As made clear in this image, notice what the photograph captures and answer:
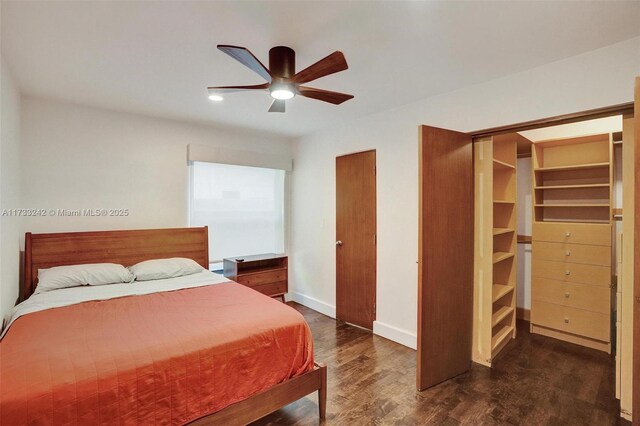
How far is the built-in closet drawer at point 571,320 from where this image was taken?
301 cm

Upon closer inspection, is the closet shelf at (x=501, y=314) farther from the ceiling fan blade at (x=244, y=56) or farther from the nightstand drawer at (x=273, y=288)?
the ceiling fan blade at (x=244, y=56)

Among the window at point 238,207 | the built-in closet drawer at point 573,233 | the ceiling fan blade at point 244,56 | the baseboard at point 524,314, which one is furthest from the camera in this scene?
the window at point 238,207

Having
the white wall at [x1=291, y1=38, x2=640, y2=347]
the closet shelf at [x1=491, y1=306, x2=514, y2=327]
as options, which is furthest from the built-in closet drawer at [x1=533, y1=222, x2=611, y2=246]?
the white wall at [x1=291, y1=38, x2=640, y2=347]

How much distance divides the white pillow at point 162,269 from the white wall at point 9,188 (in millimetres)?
878

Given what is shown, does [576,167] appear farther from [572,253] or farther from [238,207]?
[238,207]

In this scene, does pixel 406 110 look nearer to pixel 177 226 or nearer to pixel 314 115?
pixel 314 115

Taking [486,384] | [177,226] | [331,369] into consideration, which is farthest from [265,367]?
[177,226]

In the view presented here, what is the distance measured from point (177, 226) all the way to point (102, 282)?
1076 millimetres

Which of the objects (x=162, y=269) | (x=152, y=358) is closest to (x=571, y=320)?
(x=152, y=358)

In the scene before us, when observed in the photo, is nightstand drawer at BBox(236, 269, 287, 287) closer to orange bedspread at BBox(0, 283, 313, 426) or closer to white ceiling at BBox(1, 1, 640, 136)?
orange bedspread at BBox(0, 283, 313, 426)

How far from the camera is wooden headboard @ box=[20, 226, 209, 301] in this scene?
2840 millimetres

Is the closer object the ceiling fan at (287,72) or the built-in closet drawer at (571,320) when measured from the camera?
the ceiling fan at (287,72)

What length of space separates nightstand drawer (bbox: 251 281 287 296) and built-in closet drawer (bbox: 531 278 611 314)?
9.86 feet

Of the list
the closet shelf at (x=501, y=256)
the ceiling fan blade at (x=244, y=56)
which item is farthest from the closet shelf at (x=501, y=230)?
the ceiling fan blade at (x=244, y=56)
